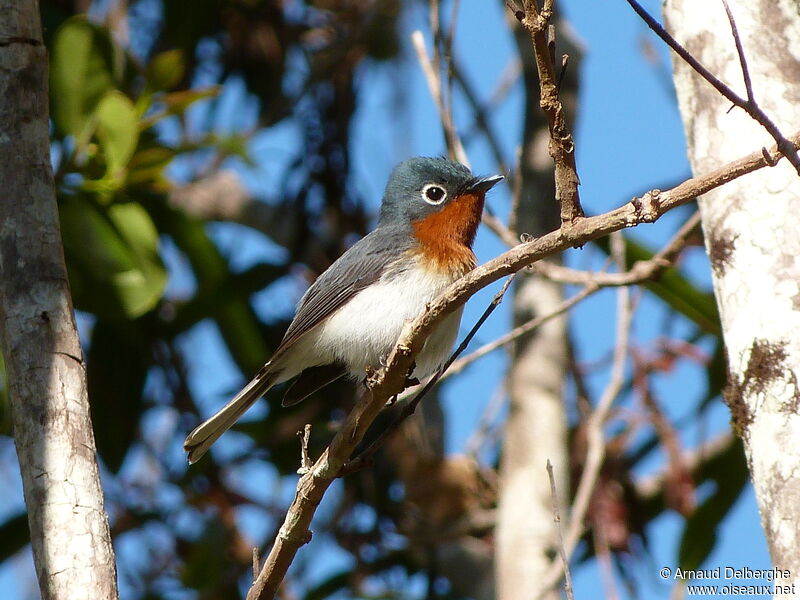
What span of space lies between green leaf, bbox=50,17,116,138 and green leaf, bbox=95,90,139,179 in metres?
0.06

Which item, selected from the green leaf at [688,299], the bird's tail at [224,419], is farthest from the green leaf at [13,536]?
A: the green leaf at [688,299]

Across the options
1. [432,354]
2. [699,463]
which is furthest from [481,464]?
[432,354]

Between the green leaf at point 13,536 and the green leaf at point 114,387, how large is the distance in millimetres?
586

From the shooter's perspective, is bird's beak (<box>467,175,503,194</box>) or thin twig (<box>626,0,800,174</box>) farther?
bird's beak (<box>467,175,503,194</box>)

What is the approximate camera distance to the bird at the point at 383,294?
4109 millimetres

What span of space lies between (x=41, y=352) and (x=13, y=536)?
328cm

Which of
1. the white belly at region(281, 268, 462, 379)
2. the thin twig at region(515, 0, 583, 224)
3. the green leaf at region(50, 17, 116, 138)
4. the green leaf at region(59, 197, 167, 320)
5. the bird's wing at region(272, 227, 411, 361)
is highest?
the green leaf at region(50, 17, 116, 138)

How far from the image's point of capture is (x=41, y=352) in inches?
108

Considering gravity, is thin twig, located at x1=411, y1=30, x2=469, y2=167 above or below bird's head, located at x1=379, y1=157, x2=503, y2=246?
above

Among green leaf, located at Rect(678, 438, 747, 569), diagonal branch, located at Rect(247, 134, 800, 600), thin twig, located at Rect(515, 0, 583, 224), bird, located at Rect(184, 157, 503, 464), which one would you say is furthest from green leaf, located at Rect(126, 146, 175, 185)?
green leaf, located at Rect(678, 438, 747, 569)

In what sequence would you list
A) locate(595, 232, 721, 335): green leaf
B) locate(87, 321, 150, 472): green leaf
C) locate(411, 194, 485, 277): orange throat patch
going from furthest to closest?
1. locate(87, 321, 150, 472): green leaf
2. locate(595, 232, 721, 335): green leaf
3. locate(411, 194, 485, 277): orange throat patch

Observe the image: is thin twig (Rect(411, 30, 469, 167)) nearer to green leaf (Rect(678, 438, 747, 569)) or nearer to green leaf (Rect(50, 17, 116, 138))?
green leaf (Rect(50, 17, 116, 138))

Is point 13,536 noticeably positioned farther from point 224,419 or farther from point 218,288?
point 224,419

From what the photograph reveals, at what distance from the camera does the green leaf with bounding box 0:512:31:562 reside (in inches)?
221
